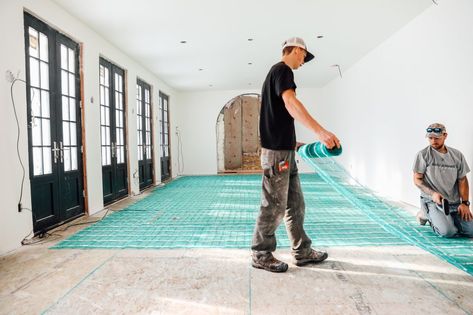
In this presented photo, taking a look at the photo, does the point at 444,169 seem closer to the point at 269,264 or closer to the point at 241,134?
the point at 269,264

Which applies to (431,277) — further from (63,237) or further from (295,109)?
(63,237)

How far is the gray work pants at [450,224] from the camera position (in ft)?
9.76

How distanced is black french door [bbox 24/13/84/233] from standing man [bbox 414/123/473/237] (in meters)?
3.98

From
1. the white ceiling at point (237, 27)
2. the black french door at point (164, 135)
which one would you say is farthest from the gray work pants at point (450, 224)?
the black french door at point (164, 135)

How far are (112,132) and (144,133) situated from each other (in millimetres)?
1840

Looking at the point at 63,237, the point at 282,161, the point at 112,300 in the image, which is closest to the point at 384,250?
the point at 282,161

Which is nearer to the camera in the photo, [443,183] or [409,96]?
[443,183]

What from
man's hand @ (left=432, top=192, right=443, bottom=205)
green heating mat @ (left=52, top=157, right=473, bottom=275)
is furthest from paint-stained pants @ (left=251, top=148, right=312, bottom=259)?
man's hand @ (left=432, top=192, right=443, bottom=205)

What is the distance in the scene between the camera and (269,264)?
2252 millimetres

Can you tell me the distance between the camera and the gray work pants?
2.97 meters

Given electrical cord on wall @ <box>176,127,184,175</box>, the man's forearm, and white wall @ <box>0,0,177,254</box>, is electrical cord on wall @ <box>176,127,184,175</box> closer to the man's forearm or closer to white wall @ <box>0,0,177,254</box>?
white wall @ <box>0,0,177,254</box>

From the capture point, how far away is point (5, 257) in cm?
274

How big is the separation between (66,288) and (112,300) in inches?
15.8

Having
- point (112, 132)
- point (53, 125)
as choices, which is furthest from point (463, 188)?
point (112, 132)
